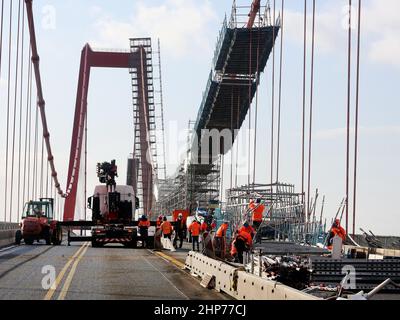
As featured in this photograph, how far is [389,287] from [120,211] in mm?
28995

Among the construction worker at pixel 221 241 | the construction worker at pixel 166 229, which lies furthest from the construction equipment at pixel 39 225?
the construction worker at pixel 221 241

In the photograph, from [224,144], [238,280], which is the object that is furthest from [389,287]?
[224,144]

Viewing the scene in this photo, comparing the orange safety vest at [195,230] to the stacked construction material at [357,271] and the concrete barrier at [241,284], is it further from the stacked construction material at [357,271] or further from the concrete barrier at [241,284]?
the stacked construction material at [357,271]

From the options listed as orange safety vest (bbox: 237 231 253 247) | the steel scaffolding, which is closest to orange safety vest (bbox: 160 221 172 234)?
the steel scaffolding

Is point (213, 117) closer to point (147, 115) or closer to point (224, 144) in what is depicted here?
point (224, 144)

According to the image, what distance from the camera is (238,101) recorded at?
2269 inches

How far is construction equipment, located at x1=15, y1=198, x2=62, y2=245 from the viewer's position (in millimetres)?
45812

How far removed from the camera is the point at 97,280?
20.5m

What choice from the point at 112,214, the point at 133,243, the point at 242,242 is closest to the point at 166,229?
the point at 133,243

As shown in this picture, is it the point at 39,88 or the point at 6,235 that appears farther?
the point at 39,88

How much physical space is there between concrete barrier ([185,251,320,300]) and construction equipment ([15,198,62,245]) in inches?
950

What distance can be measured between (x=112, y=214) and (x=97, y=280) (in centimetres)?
2440

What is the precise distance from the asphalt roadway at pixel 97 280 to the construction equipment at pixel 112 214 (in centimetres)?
1259

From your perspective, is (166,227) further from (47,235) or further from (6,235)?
Result: (6,235)
